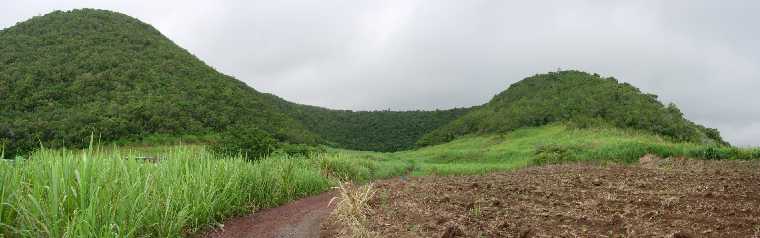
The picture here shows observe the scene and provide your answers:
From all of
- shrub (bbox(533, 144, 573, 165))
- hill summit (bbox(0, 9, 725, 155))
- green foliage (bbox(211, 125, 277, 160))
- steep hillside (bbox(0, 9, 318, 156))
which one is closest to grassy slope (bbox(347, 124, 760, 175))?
shrub (bbox(533, 144, 573, 165))

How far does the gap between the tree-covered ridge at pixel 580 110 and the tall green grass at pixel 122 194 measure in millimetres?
28442

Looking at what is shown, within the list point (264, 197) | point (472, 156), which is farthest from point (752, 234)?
point (472, 156)

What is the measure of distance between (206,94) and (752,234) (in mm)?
37910

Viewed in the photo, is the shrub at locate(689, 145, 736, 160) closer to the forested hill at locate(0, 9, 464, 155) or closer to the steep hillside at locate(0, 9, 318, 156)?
the forested hill at locate(0, 9, 464, 155)

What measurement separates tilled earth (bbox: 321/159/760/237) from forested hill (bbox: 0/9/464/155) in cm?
1754

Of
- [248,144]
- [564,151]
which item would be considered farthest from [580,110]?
[248,144]

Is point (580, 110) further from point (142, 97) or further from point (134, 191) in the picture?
point (134, 191)

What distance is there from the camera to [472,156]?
94.7 ft

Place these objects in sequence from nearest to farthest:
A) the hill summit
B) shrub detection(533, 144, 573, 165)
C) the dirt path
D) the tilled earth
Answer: the tilled earth → the dirt path → shrub detection(533, 144, 573, 165) → the hill summit

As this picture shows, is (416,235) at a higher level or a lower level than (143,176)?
lower

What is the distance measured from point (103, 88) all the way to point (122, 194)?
32.4 m

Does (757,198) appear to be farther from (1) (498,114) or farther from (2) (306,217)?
(1) (498,114)

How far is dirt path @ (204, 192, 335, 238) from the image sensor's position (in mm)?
6797

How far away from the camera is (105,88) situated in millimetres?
34062
